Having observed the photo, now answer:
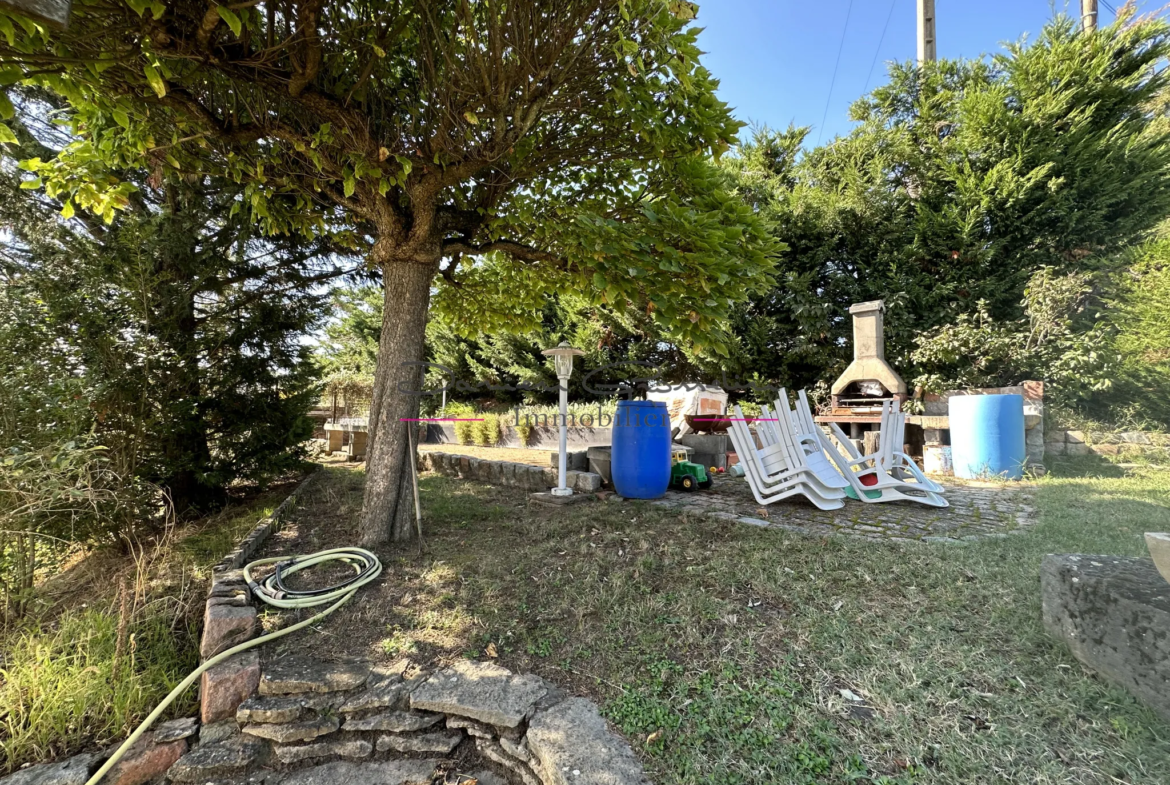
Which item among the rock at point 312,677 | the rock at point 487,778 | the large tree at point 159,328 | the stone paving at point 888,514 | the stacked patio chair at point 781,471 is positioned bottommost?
the rock at point 487,778

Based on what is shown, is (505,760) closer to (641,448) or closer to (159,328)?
(641,448)

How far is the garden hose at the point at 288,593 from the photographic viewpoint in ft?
5.97

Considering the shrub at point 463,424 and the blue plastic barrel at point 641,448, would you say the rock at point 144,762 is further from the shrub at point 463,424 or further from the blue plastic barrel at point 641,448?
the shrub at point 463,424

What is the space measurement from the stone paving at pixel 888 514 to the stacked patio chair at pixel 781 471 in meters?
0.11

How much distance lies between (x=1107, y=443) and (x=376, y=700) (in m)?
9.67

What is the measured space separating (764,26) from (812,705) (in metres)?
12.1

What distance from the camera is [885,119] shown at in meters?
9.39

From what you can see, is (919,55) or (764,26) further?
(919,55)

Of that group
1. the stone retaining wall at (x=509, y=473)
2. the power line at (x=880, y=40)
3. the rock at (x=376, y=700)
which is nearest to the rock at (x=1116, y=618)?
the rock at (x=376, y=700)

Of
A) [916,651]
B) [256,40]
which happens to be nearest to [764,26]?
[256,40]

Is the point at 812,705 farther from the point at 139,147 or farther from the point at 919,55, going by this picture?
the point at 919,55

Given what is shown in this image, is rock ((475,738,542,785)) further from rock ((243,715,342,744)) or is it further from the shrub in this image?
the shrub

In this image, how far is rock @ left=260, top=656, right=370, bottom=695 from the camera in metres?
1.91

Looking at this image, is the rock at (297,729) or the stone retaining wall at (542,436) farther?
the stone retaining wall at (542,436)
